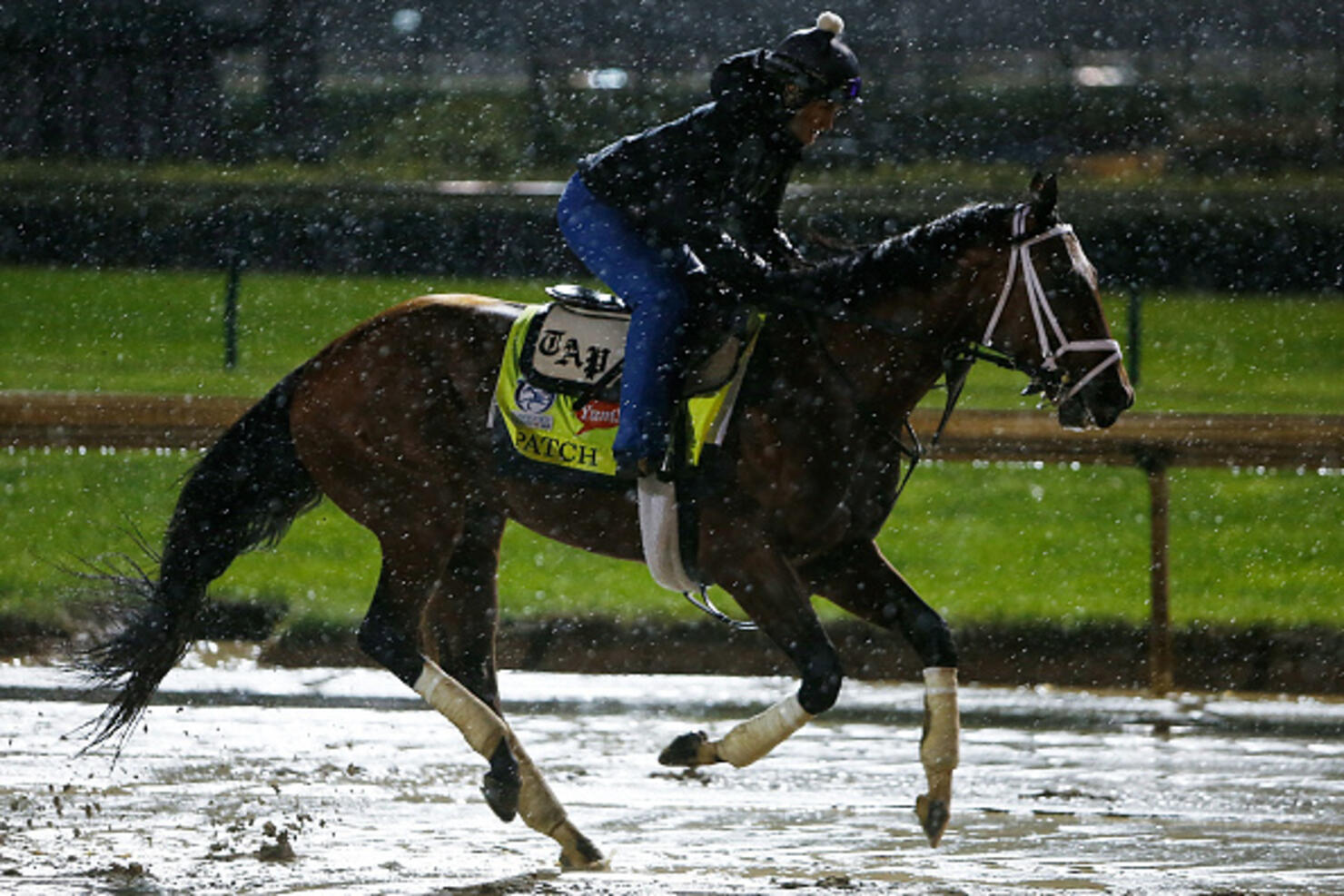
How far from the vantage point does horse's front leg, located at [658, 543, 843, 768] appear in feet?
16.6

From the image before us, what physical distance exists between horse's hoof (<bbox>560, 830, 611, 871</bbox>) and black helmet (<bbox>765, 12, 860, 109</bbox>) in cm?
189

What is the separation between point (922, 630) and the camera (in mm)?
5176

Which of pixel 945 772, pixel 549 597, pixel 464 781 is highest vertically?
pixel 945 772

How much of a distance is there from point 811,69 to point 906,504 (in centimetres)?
692

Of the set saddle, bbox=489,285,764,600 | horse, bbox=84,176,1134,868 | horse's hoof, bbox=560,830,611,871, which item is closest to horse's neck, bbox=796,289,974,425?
horse, bbox=84,176,1134,868

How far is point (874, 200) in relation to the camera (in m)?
14.9

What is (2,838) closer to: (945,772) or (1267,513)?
(945,772)

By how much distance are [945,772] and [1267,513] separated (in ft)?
22.6

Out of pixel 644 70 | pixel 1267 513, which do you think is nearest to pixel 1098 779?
pixel 1267 513

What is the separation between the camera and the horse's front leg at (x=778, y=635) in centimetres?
506

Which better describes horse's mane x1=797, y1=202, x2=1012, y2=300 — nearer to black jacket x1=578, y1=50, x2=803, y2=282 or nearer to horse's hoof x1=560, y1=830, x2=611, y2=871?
black jacket x1=578, y1=50, x2=803, y2=282

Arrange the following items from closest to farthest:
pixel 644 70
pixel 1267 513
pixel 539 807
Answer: pixel 539 807
pixel 1267 513
pixel 644 70

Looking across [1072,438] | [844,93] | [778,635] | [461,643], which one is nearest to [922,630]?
[778,635]

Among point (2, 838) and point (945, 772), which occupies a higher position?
point (945, 772)
